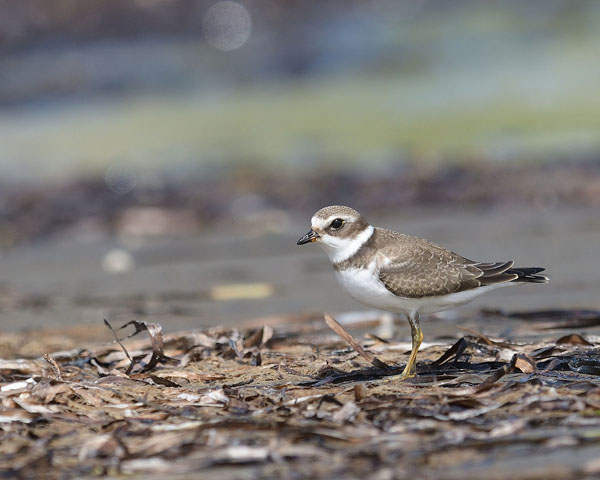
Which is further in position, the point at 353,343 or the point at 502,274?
the point at 502,274

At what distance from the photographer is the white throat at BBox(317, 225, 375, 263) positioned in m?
4.50

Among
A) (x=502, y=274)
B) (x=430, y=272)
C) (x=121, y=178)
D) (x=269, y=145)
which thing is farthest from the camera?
(x=269, y=145)

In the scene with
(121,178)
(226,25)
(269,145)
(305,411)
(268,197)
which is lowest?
(305,411)

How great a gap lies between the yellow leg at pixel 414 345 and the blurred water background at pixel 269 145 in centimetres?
163

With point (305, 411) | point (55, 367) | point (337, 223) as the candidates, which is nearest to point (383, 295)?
point (337, 223)

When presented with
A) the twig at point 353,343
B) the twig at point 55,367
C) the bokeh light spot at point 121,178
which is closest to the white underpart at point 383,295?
the twig at point 353,343

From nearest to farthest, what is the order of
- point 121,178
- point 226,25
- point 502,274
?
1. point 502,274
2. point 121,178
3. point 226,25

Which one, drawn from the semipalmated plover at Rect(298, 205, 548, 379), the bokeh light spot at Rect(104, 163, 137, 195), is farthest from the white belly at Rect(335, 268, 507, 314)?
the bokeh light spot at Rect(104, 163, 137, 195)

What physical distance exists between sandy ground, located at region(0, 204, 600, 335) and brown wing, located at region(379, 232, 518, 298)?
3.21 feet

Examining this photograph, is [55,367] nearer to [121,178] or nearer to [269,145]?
[121,178]

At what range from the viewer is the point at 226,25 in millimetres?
20094

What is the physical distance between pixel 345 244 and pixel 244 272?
2827 mm

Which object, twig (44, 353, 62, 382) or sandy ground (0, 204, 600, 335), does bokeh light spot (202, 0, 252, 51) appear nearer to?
sandy ground (0, 204, 600, 335)

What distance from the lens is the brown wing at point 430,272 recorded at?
4.33m
